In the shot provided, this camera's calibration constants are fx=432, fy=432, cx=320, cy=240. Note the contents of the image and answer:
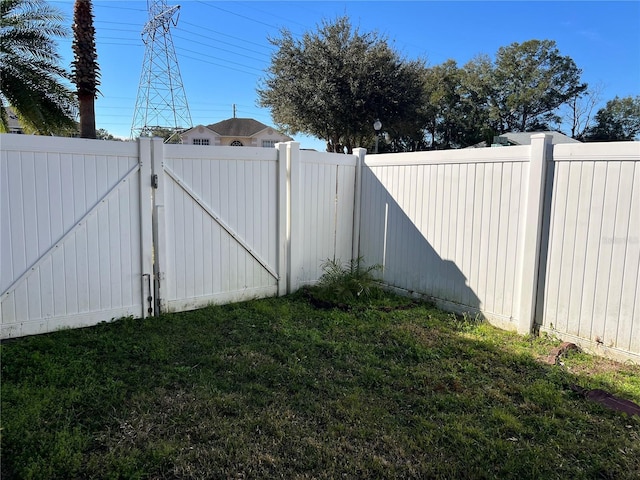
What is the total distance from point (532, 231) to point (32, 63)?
9.83 m

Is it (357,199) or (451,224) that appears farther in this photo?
(357,199)

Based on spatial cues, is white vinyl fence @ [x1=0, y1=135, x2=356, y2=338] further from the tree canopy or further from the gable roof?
the gable roof

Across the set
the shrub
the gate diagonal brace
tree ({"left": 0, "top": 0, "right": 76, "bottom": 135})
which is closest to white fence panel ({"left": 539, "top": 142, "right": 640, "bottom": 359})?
the shrub

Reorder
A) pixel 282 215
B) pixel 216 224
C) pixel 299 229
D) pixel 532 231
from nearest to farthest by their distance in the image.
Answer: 1. pixel 532 231
2. pixel 216 224
3. pixel 282 215
4. pixel 299 229

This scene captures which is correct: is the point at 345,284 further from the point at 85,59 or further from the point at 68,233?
the point at 85,59

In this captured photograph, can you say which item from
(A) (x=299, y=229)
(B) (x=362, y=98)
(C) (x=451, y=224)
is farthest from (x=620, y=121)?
(A) (x=299, y=229)

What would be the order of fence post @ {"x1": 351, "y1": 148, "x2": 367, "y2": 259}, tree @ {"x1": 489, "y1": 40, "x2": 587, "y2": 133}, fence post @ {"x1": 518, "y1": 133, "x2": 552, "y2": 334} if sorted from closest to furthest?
fence post @ {"x1": 518, "y1": 133, "x2": 552, "y2": 334} < fence post @ {"x1": 351, "y1": 148, "x2": 367, "y2": 259} < tree @ {"x1": 489, "y1": 40, "x2": 587, "y2": 133}

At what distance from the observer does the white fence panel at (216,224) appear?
4.55 metres

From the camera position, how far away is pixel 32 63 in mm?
8805

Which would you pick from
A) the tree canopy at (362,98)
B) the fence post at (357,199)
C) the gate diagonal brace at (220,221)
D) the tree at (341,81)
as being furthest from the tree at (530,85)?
the gate diagonal brace at (220,221)

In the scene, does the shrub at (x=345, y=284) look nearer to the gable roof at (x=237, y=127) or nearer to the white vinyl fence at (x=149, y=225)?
the white vinyl fence at (x=149, y=225)

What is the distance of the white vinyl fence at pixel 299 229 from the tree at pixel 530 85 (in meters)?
29.3

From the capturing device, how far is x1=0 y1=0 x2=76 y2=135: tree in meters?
8.61

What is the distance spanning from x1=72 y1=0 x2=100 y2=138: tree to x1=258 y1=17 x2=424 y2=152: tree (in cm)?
983
